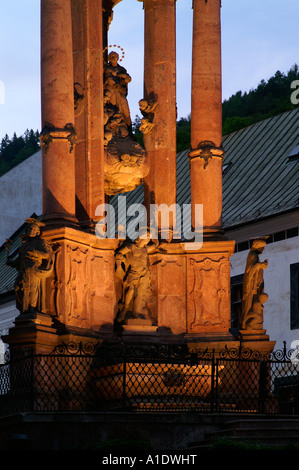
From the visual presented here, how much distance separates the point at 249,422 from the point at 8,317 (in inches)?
1239

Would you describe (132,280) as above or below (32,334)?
above

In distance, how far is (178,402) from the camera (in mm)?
19516

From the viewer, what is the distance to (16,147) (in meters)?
72.1

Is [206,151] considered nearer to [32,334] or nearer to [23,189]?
[32,334]

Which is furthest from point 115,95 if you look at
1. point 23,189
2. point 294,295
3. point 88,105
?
point 23,189

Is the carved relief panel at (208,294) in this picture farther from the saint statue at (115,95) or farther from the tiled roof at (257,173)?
the tiled roof at (257,173)

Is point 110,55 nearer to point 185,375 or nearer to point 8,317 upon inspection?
point 185,375

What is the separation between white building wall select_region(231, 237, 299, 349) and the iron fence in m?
18.5

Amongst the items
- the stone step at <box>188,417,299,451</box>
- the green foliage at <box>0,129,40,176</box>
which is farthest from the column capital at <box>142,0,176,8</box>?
the green foliage at <box>0,129,40,176</box>

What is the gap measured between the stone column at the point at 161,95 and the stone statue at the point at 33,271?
3284 mm

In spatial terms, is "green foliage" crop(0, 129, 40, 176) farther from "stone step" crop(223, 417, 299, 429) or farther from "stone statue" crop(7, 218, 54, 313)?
"stone step" crop(223, 417, 299, 429)

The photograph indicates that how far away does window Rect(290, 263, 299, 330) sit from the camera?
39062 millimetres

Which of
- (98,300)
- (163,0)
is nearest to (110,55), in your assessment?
(163,0)

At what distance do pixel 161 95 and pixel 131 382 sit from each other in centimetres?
617
